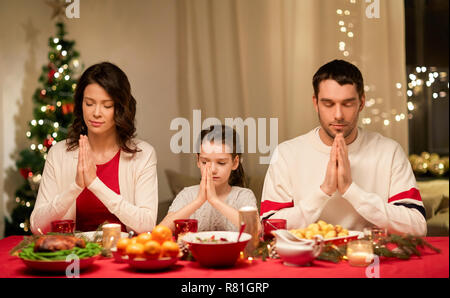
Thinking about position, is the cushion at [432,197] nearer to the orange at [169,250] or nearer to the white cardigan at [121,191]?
the white cardigan at [121,191]

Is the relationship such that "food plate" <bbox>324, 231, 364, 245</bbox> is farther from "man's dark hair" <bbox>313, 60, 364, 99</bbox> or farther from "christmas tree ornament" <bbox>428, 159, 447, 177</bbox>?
"christmas tree ornament" <bbox>428, 159, 447, 177</bbox>

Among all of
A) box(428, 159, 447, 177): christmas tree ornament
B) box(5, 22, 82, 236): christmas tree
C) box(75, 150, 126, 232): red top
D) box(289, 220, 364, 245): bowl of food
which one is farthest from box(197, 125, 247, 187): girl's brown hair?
box(5, 22, 82, 236): christmas tree

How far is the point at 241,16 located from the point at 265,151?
3.48 ft

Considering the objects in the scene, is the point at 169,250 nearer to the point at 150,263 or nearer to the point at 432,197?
the point at 150,263

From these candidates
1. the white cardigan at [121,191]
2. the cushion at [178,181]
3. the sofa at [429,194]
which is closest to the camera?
the white cardigan at [121,191]

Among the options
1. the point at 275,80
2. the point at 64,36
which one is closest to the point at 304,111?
the point at 275,80

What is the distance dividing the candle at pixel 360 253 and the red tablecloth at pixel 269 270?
2 cm

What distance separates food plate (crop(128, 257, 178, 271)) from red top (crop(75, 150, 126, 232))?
3.23 ft

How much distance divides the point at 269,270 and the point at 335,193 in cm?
91

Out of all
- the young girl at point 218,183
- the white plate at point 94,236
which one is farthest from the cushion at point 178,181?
the white plate at point 94,236

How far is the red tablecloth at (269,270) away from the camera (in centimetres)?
170

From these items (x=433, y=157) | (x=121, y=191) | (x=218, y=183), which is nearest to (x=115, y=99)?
(x=121, y=191)

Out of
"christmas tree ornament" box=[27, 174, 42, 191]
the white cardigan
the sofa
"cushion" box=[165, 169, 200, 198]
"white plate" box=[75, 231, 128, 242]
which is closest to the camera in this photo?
"white plate" box=[75, 231, 128, 242]

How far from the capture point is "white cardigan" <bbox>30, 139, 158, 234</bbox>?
2.46 meters
